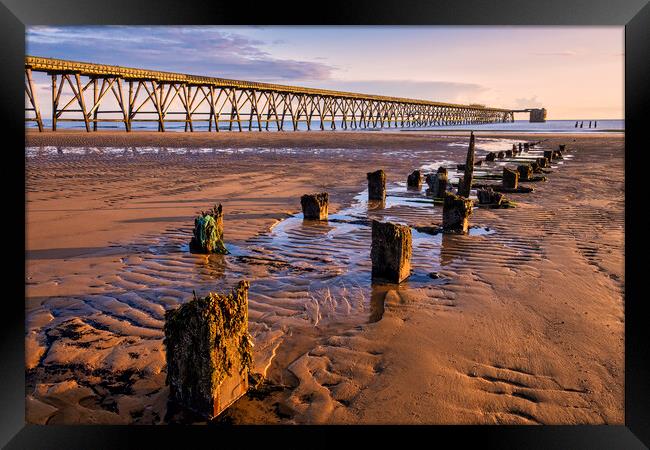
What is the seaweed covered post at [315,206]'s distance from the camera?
835 centimetres

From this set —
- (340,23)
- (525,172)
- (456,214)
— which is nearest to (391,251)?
(340,23)

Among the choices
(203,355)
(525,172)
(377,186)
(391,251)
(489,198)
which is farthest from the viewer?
(525,172)

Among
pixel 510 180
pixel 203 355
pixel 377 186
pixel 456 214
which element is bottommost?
pixel 203 355

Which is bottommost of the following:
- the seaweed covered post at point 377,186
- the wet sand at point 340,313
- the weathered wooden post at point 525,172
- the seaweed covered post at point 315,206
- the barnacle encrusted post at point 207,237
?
the wet sand at point 340,313

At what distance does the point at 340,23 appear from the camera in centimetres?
334

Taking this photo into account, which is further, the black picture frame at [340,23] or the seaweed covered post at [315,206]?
the seaweed covered post at [315,206]

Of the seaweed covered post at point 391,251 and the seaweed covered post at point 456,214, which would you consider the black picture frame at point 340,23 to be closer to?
the seaweed covered post at point 391,251

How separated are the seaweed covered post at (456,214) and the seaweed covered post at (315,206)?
2.03 metres

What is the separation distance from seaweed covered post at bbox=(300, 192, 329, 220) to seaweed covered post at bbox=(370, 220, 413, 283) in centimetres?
302

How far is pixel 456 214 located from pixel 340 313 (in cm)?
388

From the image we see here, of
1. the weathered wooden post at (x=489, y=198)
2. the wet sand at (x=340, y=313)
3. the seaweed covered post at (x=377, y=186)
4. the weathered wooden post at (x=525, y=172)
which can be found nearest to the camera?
the wet sand at (x=340, y=313)

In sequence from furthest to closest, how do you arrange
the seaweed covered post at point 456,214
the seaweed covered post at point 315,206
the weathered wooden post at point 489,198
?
the weathered wooden post at point 489,198 → the seaweed covered post at point 315,206 → the seaweed covered post at point 456,214

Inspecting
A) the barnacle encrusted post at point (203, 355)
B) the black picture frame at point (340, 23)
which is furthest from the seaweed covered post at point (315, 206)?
the barnacle encrusted post at point (203, 355)

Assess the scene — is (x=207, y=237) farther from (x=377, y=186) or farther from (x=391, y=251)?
(x=377, y=186)
